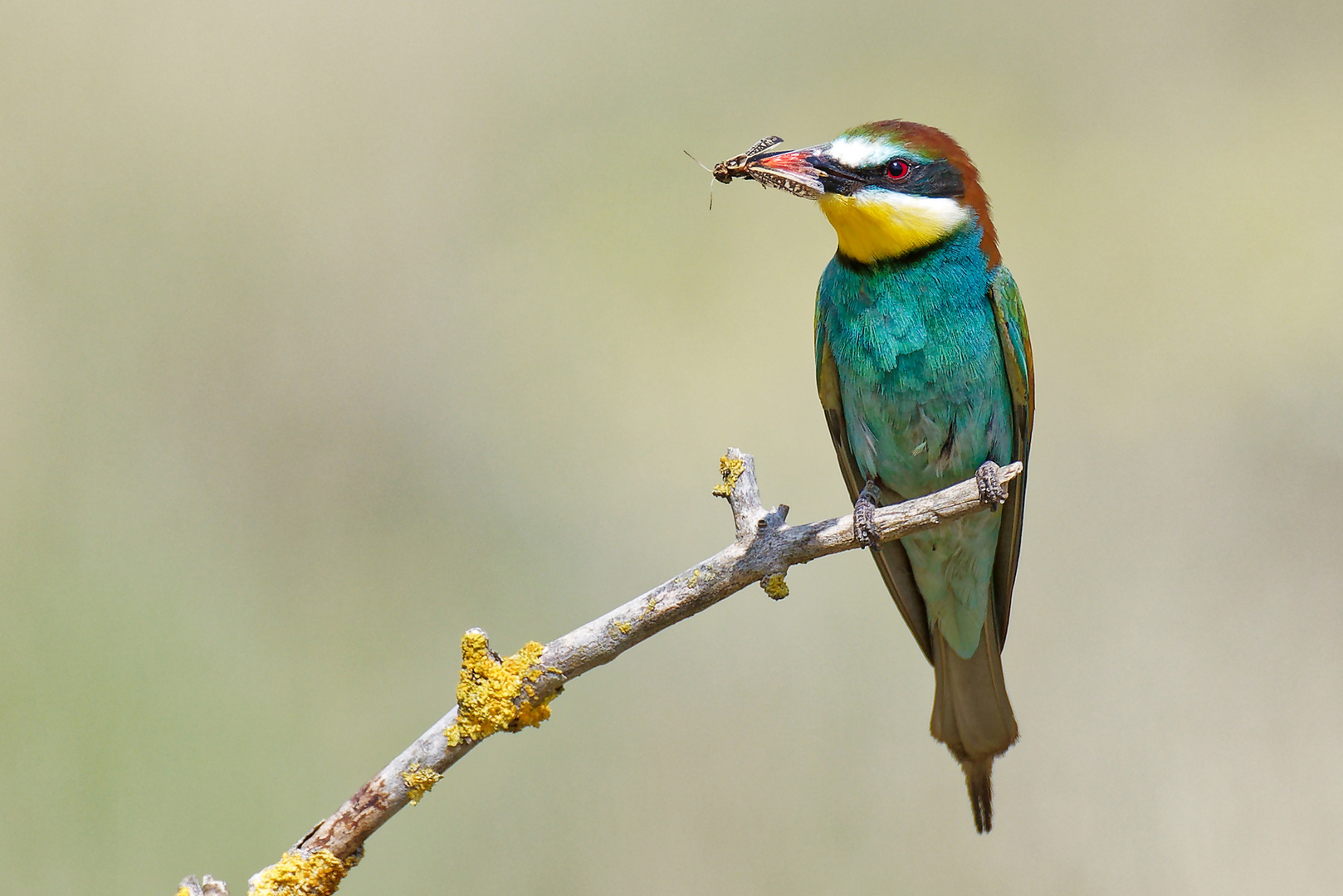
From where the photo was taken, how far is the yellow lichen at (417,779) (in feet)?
4.68

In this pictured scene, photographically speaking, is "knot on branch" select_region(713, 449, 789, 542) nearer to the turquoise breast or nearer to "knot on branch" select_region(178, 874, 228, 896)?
the turquoise breast

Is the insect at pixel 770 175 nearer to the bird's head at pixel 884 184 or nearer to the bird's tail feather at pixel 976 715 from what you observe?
the bird's head at pixel 884 184

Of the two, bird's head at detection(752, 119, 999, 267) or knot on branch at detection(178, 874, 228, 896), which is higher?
bird's head at detection(752, 119, 999, 267)

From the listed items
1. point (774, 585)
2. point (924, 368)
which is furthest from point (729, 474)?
point (924, 368)

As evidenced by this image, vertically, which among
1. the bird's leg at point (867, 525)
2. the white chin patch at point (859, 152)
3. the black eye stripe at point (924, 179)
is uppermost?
the white chin patch at point (859, 152)

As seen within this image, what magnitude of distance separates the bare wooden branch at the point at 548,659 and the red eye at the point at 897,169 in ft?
2.07

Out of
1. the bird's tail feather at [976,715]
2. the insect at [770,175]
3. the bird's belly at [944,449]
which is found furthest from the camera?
the bird's tail feather at [976,715]

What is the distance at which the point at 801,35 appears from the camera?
3.83 meters

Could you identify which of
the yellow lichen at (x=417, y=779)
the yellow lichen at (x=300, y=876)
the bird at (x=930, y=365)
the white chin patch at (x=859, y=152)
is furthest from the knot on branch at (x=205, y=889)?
the white chin patch at (x=859, y=152)

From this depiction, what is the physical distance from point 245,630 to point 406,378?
87 cm

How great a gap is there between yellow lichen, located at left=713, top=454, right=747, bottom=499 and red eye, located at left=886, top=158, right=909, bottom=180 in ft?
2.22

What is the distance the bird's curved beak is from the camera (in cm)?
195

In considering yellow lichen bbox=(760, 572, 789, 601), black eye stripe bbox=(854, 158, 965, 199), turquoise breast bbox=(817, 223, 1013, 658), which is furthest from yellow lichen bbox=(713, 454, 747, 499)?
black eye stripe bbox=(854, 158, 965, 199)

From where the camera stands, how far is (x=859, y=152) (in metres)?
1.96
